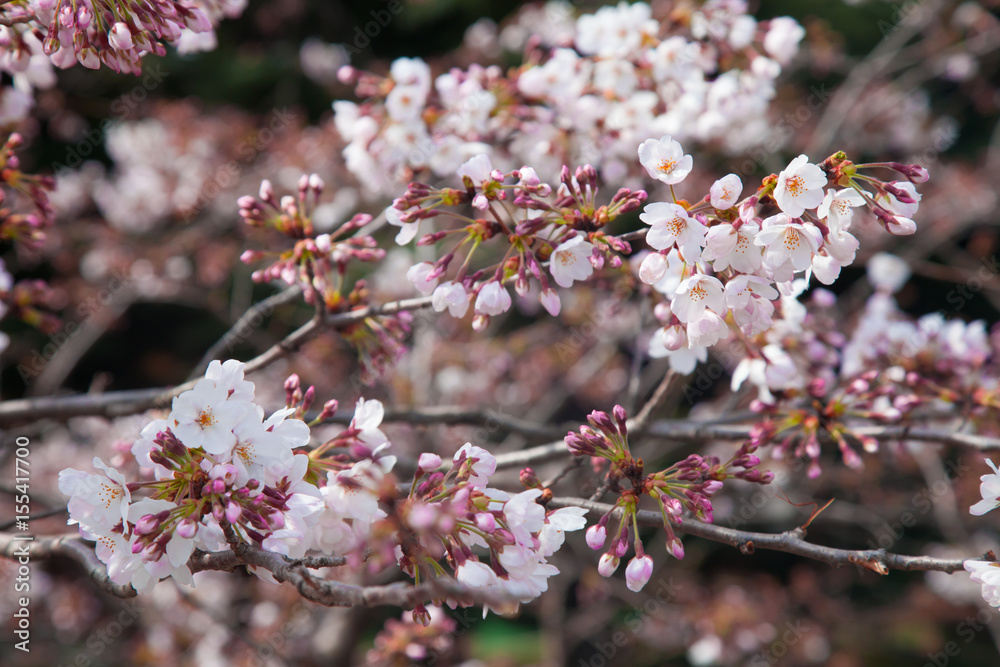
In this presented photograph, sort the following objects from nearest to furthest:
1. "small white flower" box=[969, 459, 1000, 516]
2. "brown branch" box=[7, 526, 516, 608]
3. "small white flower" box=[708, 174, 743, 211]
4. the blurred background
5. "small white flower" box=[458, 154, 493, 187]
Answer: "brown branch" box=[7, 526, 516, 608]
"small white flower" box=[708, 174, 743, 211]
"small white flower" box=[969, 459, 1000, 516]
"small white flower" box=[458, 154, 493, 187]
the blurred background

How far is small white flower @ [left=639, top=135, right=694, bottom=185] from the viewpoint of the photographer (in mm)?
1247

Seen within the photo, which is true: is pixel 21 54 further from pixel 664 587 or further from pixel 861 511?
pixel 861 511

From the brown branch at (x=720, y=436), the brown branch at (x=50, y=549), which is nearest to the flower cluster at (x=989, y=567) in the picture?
the brown branch at (x=720, y=436)

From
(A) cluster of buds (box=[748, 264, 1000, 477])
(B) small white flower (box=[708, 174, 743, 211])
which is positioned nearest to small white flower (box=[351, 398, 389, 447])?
(B) small white flower (box=[708, 174, 743, 211])

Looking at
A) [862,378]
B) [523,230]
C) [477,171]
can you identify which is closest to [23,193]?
[477,171]

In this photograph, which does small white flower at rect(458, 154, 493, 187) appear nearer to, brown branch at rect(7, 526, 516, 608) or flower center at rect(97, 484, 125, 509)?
brown branch at rect(7, 526, 516, 608)

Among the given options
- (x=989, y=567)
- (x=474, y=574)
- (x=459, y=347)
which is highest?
(x=474, y=574)

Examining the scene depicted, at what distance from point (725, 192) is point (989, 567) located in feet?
3.10

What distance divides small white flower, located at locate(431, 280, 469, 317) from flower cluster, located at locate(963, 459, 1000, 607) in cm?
112

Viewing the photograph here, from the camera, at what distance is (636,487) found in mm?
1293

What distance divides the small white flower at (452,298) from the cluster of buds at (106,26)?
86 centimetres

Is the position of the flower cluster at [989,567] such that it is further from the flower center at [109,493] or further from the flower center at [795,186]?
the flower center at [109,493]

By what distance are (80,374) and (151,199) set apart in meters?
3.76

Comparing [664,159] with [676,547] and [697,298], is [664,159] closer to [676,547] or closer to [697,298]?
[697,298]
